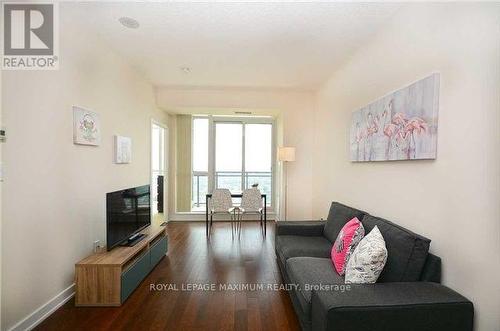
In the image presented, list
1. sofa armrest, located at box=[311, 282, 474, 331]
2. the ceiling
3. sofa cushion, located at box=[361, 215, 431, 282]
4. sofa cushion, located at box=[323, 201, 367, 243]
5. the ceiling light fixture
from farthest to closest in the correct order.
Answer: sofa cushion, located at box=[323, 201, 367, 243], the ceiling light fixture, the ceiling, sofa cushion, located at box=[361, 215, 431, 282], sofa armrest, located at box=[311, 282, 474, 331]

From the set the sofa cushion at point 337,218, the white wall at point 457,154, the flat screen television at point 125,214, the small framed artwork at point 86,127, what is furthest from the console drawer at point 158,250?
the white wall at point 457,154

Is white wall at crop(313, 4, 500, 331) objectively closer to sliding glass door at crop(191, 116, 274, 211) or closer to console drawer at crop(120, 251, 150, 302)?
console drawer at crop(120, 251, 150, 302)

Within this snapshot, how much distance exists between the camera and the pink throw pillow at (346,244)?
206 centimetres

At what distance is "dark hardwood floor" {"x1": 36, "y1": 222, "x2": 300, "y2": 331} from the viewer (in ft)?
6.88

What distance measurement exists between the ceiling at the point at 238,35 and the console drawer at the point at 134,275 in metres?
2.46

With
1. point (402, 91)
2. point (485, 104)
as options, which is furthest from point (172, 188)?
point (485, 104)

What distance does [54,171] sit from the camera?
2244 mm

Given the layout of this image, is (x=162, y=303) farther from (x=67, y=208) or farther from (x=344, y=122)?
(x=344, y=122)

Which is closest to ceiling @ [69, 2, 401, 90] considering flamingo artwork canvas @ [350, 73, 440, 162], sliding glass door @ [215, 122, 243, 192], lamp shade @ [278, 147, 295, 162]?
flamingo artwork canvas @ [350, 73, 440, 162]

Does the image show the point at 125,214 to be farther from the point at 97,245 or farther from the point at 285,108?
the point at 285,108

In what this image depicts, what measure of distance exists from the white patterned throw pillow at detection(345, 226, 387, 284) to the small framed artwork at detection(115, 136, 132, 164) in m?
2.96

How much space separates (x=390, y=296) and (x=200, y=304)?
1.67 m

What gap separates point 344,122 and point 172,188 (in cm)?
406

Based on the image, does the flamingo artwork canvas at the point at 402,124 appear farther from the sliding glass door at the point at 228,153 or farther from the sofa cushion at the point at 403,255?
the sliding glass door at the point at 228,153
